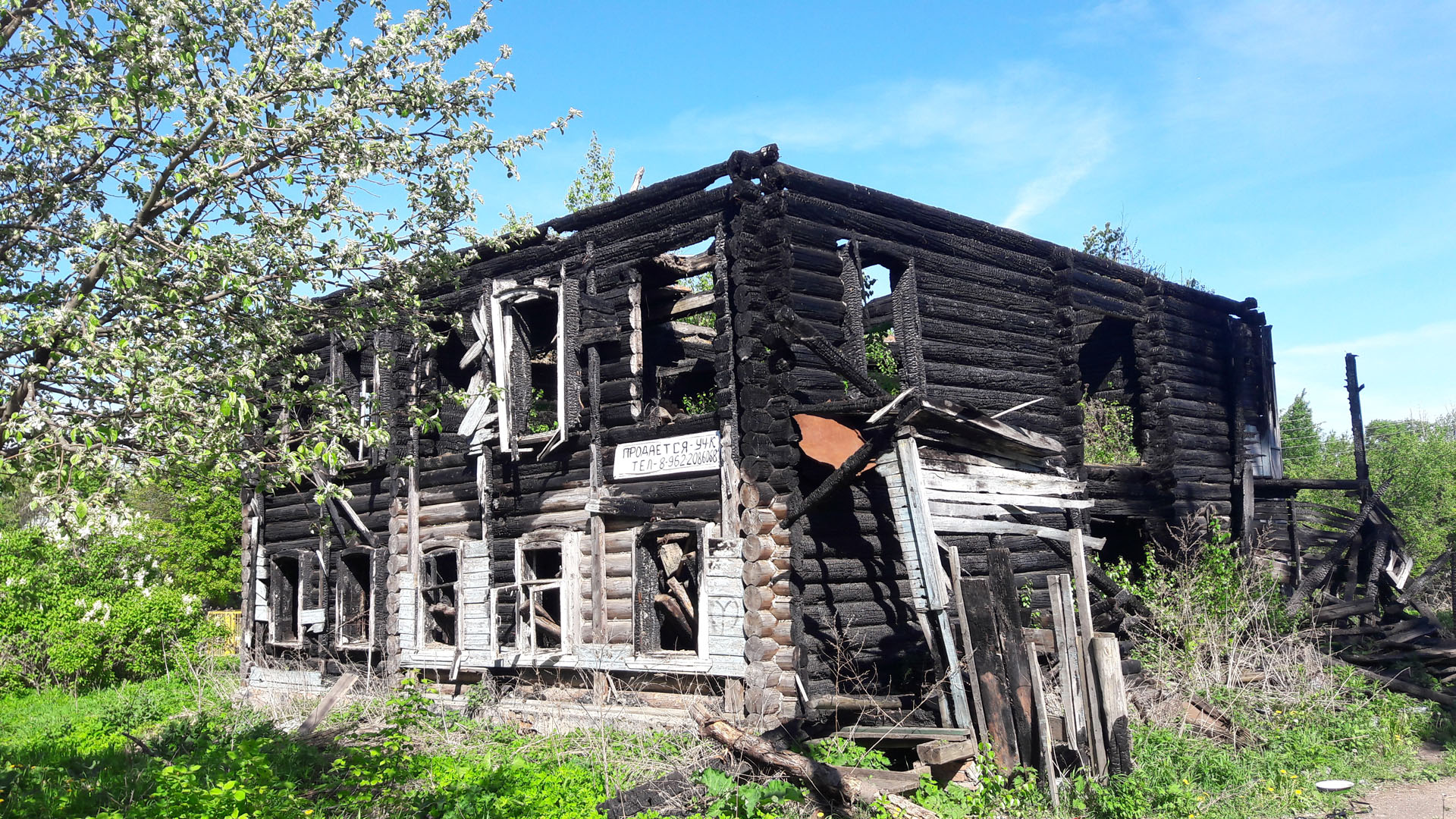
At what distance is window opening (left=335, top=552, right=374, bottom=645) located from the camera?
15.6 m

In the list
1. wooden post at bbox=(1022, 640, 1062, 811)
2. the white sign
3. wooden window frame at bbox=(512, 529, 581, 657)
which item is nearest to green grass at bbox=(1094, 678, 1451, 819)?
wooden post at bbox=(1022, 640, 1062, 811)

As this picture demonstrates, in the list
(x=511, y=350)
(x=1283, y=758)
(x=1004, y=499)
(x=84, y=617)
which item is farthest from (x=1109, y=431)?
(x=84, y=617)

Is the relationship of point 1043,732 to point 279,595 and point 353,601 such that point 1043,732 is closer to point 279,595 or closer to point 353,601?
point 353,601

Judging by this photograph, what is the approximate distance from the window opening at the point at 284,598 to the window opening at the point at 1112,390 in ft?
46.3

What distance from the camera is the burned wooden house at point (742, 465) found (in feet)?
35.2

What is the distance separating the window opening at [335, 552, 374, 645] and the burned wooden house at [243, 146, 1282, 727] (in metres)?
0.04

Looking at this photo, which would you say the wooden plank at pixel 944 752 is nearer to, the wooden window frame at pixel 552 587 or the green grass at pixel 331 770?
the green grass at pixel 331 770

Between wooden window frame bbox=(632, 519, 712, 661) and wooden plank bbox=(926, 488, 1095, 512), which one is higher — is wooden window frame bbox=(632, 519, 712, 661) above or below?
below

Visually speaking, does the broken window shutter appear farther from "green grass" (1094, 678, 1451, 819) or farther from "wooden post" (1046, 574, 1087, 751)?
"green grass" (1094, 678, 1451, 819)

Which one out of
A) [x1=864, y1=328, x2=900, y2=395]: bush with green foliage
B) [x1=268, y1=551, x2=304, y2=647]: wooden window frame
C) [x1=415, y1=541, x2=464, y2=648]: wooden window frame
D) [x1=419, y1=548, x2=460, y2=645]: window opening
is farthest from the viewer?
[x1=864, y1=328, x2=900, y2=395]: bush with green foliage

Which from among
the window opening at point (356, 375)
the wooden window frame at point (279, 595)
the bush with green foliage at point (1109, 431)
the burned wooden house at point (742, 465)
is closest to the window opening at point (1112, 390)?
the bush with green foliage at point (1109, 431)

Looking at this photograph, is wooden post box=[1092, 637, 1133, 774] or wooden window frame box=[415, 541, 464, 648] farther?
wooden window frame box=[415, 541, 464, 648]

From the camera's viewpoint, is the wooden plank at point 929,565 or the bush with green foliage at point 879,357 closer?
the wooden plank at point 929,565

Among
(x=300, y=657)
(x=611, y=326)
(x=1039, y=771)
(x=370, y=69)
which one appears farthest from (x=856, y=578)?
(x=300, y=657)
